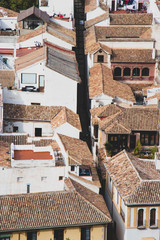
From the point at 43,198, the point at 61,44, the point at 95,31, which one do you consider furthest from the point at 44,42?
the point at 43,198

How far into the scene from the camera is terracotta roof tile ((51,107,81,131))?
5578 cm

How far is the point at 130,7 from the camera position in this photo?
89375 mm

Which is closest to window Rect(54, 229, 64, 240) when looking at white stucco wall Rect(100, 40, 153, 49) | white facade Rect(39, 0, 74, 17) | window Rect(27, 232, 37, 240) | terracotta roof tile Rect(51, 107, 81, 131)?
window Rect(27, 232, 37, 240)

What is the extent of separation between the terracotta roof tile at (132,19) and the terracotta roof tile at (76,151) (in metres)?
29.5

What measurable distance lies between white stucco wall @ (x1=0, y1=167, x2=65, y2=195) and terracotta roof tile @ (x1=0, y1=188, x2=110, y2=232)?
4.10m

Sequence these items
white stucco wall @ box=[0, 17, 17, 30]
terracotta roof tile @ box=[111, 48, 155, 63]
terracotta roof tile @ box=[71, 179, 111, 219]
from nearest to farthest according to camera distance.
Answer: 1. terracotta roof tile @ box=[71, 179, 111, 219]
2. terracotta roof tile @ box=[111, 48, 155, 63]
3. white stucco wall @ box=[0, 17, 17, 30]

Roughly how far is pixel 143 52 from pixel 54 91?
636 inches

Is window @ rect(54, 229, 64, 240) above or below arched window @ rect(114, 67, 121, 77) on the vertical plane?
below

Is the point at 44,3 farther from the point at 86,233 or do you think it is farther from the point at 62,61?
the point at 86,233

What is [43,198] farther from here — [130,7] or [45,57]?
[130,7]

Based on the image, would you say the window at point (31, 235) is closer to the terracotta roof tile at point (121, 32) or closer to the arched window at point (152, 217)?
the arched window at point (152, 217)

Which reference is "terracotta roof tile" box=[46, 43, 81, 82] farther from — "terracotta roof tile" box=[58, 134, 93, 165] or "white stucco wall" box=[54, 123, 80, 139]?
"terracotta roof tile" box=[58, 134, 93, 165]

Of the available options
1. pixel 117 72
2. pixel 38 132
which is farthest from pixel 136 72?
pixel 38 132

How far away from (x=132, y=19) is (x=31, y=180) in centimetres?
3909
